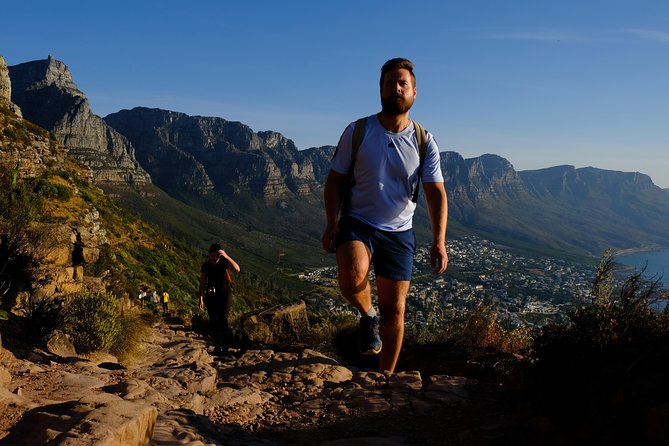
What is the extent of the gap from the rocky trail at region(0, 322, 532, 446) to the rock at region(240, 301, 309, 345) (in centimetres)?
218

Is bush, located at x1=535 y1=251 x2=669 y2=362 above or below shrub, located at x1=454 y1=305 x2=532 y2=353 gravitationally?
above

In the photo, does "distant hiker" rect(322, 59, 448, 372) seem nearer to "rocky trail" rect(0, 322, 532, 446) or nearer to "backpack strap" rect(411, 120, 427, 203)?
"backpack strap" rect(411, 120, 427, 203)

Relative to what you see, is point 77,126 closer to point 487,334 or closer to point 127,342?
point 127,342

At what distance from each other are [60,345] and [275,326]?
135 inches

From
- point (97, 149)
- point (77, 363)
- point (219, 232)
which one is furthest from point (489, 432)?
point (97, 149)

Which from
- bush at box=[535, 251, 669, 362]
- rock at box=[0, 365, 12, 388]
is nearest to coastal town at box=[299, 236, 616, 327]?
Answer: bush at box=[535, 251, 669, 362]

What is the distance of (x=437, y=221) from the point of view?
420 cm

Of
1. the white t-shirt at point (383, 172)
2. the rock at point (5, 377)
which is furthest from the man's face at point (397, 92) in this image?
the rock at point (5, 377)

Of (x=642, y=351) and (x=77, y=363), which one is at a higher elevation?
(x=642, y=351)

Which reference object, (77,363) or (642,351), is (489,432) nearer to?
(642,351)

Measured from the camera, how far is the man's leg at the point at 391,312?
4.19m

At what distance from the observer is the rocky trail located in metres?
2.77

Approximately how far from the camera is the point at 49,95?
480ft

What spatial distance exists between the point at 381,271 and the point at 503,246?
7903 inches
